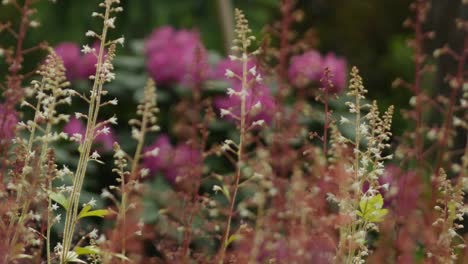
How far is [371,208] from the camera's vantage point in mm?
2750

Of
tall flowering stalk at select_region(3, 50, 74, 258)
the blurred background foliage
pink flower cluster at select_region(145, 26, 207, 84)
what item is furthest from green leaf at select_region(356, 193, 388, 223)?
the blurred background foliage

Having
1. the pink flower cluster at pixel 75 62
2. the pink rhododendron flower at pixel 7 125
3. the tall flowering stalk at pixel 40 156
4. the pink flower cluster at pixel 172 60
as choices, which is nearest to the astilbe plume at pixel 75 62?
the pink flower cluster at pixel 75 62

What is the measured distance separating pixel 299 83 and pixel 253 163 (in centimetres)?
28

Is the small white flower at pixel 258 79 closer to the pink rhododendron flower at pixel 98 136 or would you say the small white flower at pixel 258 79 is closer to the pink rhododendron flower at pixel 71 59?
the pink rhododendron flower at pixel 98 136

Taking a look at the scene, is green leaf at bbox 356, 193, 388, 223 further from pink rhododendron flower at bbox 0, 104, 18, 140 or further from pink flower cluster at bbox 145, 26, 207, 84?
pink flower cluster at bbox 145, 26, 207, 84

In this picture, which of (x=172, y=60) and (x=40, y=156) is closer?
(x=40, y=156)

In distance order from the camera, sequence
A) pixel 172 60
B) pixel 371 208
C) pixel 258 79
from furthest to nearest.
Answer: pixel 172 60
pixel 371 208
pixel 258 79

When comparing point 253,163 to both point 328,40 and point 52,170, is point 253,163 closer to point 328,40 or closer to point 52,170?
point 52,170

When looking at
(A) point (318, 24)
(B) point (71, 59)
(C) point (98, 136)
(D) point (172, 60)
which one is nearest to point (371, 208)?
(C) point (98, 136)

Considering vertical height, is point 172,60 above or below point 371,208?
above

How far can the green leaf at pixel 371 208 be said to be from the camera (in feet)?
8.95

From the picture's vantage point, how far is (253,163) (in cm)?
228

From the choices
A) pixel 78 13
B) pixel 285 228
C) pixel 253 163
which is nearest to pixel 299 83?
pixel 253 163

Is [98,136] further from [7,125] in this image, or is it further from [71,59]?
[7,125]
